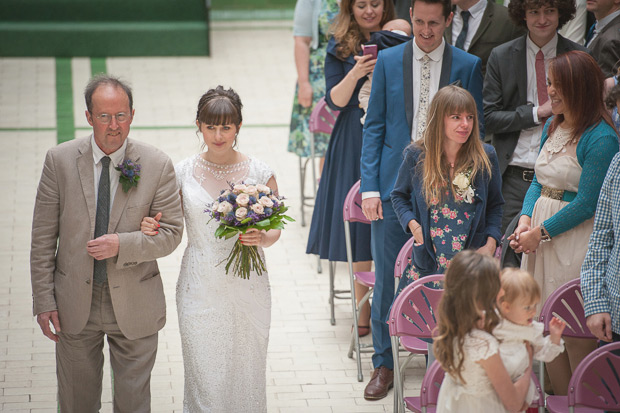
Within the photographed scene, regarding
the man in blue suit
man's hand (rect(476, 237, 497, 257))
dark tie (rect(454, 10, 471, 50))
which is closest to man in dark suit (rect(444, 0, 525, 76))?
dark tie (rect(454, 10, 471, 50))

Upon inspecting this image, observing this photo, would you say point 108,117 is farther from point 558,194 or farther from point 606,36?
point 606,36

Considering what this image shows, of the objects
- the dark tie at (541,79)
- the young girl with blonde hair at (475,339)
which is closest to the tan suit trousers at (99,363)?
the young girl with blonde hair at (475,339)

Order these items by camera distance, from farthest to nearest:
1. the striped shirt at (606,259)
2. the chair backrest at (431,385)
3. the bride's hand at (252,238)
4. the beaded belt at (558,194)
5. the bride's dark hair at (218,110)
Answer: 1. the beaded belt at (558,194)
2. the bride's dark hair at (218,110)
3. the bride's hand at (252,238)
4. the striped shirt at (606,259)
5. the chair backrest at (431,385)

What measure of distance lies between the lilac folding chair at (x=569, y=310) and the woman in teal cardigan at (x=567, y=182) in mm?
305

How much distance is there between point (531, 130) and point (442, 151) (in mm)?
1203

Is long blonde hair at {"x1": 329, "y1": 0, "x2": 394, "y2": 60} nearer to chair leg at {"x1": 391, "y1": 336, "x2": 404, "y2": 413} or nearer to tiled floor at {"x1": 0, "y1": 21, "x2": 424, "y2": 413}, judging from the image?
tiled floor at {"x1": 0, "y1": 21, "x2": 424, "y2": 413}

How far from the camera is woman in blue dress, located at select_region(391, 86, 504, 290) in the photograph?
176 inches

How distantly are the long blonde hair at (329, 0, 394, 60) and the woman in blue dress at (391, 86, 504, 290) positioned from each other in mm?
1513

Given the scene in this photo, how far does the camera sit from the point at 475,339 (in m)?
3.35

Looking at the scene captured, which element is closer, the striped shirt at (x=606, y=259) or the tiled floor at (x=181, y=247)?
the striped shirt at (x=606, y=259)

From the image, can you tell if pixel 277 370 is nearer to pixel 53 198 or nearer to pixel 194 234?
pixel 194 234

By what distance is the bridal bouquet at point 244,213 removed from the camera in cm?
429

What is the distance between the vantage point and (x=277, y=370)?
5.79 metres

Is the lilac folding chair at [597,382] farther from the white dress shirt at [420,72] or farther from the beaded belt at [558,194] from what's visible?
the white dress shirt at [420,72]
